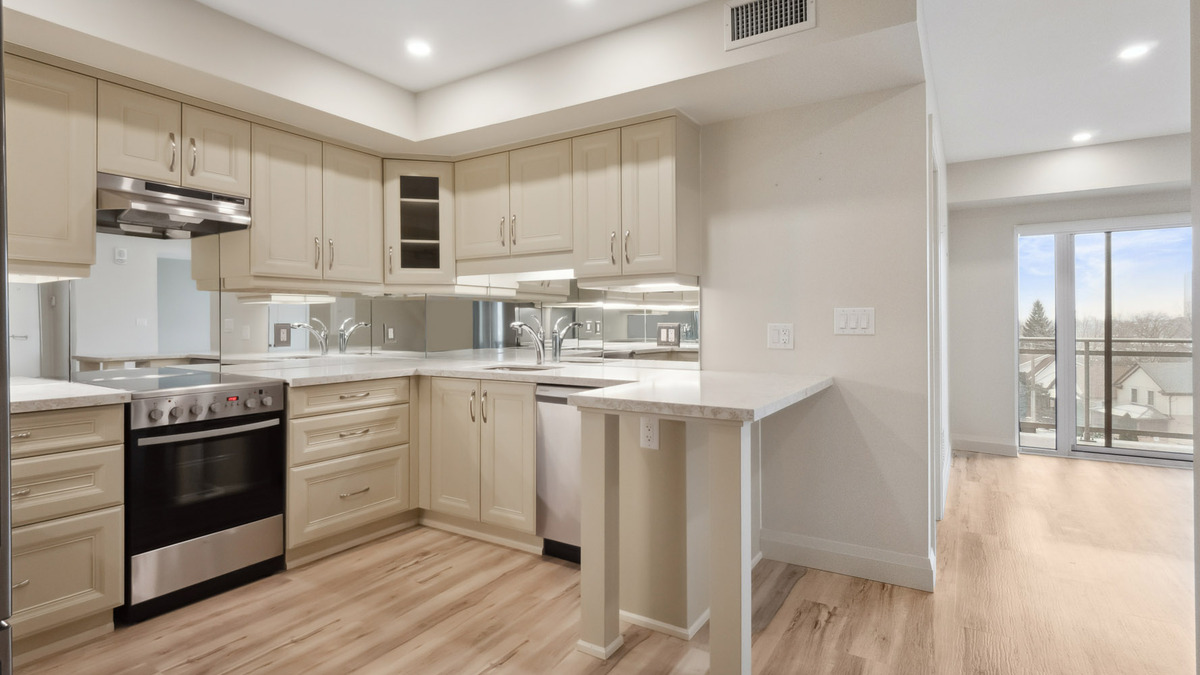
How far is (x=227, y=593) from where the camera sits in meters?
2.57

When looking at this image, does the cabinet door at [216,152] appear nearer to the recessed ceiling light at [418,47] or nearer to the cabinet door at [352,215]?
the cabinet door at [352,215]

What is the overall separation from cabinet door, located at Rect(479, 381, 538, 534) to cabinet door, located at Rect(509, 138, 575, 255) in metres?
0.86

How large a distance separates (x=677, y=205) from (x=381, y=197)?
1.84 metres

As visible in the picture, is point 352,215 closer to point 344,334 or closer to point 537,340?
point 344,334

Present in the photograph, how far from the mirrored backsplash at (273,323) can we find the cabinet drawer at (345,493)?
798mm

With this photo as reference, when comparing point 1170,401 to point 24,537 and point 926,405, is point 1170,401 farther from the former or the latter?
point 24,537

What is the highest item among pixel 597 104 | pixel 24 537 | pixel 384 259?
pixel 597 104

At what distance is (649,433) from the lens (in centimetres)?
221

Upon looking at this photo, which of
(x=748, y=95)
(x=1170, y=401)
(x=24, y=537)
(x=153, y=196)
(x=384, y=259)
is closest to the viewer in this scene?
(x=24, y=537)

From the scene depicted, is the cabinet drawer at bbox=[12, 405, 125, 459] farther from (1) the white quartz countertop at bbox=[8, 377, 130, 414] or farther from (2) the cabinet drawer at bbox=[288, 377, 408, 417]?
(2) the cabinet drawer at bbox=[288, 377, 408, 417]

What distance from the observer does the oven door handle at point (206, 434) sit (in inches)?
91.6

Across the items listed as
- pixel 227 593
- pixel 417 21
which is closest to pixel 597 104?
pixel 417 21

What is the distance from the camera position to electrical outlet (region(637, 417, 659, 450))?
2.19 m

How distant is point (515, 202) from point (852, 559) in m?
2.54
